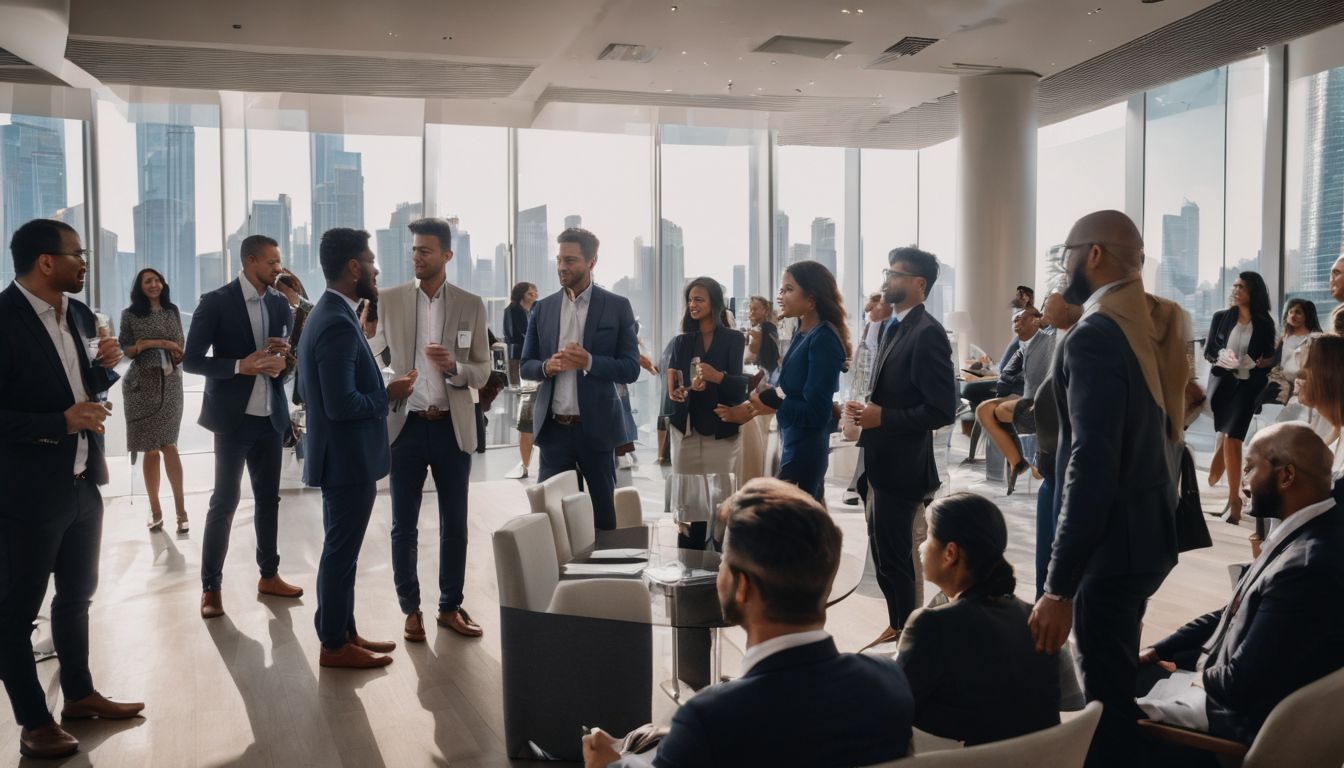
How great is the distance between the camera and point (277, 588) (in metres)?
4.96

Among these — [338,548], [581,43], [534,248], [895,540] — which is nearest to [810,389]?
[895,540]

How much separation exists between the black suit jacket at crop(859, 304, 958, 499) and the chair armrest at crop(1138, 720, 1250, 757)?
4.56 ft

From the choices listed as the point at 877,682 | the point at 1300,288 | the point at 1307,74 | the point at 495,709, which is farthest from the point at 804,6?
the point at 877,682

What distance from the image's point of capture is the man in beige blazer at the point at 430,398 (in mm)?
4156

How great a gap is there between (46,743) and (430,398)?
1829 millimetres

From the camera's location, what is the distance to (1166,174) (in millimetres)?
10617

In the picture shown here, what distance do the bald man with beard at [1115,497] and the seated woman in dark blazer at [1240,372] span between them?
5.22m

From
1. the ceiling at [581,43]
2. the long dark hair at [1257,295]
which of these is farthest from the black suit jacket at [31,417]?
the long dark hair at [1257,295]

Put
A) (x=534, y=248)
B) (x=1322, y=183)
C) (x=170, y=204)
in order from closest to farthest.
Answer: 1. (x=1322, y=183)
2. (x=170, y=204)
3. (x=534, y=248)

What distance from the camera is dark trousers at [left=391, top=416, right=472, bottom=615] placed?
4172 millimetres

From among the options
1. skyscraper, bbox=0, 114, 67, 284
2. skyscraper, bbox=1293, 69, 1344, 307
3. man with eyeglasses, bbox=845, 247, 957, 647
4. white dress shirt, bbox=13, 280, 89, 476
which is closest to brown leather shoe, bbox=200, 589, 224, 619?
white dress shirt, bbox=13, 280, 89, 476

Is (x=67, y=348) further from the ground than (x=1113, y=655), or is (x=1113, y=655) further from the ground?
(x=67, y=348)

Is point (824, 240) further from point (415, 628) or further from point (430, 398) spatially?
point (415, 628)

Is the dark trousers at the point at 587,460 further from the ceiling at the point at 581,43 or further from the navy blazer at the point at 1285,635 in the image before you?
the ceiling at the point at 581,43
